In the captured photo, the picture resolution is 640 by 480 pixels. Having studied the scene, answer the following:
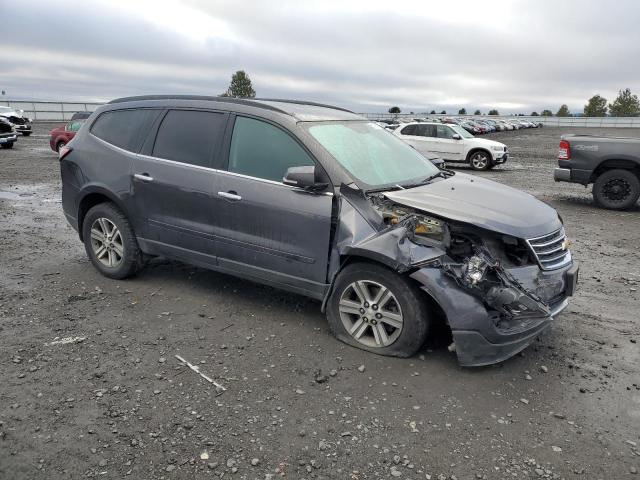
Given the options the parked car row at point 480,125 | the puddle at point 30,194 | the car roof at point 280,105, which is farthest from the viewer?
the parked car row at point 480,125

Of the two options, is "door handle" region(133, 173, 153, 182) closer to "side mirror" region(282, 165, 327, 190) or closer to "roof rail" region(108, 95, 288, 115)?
"roof rail" region(108, 95, 288, 115)

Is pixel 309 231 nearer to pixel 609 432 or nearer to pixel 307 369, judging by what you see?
pixel 307 369

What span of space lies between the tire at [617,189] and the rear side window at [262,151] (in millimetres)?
8589

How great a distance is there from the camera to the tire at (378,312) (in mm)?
3750

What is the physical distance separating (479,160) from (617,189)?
339 inches

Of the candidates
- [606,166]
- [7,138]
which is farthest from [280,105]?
[7,138]

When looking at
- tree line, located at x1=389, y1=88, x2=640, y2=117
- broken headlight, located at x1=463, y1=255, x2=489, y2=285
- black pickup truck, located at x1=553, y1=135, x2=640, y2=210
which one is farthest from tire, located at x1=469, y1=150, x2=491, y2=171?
tree line, located at x1=389, y1=88, x2=640, y2=117

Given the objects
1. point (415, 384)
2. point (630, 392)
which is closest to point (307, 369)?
point (415, 384)

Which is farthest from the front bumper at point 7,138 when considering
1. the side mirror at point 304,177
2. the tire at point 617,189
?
the side mirror at point 304,177

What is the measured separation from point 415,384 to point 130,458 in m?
1.84

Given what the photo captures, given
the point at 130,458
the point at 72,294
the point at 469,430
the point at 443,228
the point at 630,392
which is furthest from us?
the point at 72,294

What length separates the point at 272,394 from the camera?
349cm

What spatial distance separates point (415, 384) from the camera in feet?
11.9

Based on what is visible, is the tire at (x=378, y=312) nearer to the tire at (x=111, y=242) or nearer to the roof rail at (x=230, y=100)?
the roof rail at (x=230, y=100)
